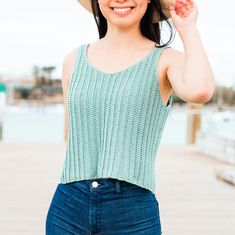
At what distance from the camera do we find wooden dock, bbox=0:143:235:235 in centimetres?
415

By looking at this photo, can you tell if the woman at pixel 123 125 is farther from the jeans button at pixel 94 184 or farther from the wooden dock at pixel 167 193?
the wooden dock at pixel 167 193

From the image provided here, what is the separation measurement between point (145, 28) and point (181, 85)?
240 millimetres

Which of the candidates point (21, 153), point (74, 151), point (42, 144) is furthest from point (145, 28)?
point (42, 144)

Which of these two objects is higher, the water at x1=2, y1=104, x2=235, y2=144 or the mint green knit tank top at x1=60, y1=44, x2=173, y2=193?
the mint green knit tank top at x1=60, y1=44, x2=173, y2=193

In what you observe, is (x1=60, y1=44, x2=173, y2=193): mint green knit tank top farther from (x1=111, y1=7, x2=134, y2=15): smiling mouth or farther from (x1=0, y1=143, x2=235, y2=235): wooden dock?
(x1=0, y1=143, x2=235, y2=235): wooden dock

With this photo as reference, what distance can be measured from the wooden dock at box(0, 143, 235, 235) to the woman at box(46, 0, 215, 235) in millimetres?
2541

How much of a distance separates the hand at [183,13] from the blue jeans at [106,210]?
0.37 m

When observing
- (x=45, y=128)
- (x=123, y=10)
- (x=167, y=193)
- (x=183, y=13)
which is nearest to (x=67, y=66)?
(x=123, y=10)

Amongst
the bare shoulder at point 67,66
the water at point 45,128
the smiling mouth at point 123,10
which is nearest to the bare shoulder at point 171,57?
the smiling mouth at point 123,10

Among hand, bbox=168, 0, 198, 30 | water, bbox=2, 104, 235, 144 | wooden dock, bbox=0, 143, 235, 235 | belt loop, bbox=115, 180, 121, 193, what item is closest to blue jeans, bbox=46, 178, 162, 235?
belt loop, bbox=115, 180, 121, 193

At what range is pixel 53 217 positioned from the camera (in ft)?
4.69

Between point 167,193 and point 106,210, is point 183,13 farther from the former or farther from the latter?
point 167,193

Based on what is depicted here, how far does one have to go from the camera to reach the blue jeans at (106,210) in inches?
54.5

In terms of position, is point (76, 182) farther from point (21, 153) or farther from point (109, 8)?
point (21, 153)
